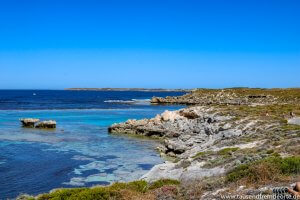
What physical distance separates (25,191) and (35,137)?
24.5 metres

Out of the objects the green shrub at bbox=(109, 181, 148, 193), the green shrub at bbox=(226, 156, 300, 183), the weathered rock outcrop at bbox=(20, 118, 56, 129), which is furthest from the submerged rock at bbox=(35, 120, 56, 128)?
the green shrub at bbox=(226, 156, 300, 183)

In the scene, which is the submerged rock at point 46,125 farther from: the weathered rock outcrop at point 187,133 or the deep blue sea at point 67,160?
the weathered rock outcrop at point 187,133

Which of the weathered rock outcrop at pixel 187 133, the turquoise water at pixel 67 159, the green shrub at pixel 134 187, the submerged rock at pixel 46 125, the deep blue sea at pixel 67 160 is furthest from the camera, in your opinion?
the submerged rock at pixel 46 125

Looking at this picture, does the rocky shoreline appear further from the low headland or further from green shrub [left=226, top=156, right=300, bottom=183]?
green shrub [left=226, top=156, right=300, bottom=183]

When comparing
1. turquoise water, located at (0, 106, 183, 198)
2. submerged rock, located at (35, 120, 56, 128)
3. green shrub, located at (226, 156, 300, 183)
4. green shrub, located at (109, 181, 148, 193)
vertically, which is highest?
green shrub, located at (226, 156, 300, 183)

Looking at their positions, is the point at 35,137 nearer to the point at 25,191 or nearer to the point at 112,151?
the point at 112,151

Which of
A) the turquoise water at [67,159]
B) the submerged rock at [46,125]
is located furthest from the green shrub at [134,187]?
the submerged rock at [46,125]

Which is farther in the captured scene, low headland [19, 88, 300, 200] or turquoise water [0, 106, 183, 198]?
turquoise water [0, 106, 183, 198]

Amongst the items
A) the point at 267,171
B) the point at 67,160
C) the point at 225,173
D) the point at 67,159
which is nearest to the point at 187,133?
the point at 67,159

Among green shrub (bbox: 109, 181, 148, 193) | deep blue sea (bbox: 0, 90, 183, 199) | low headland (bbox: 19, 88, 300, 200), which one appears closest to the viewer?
low headland (bbox: 19, 88, 300, 200)

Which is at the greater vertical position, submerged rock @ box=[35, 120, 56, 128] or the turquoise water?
submerged rock @ box=[35, 120, 56, 128]

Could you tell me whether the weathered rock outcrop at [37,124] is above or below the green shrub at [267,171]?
below

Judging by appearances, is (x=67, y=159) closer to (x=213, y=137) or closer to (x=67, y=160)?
(x=67, y=160)

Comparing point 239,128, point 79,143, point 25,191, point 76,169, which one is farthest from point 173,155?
point 25,191
